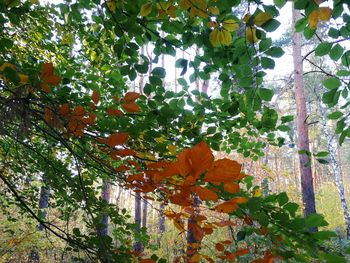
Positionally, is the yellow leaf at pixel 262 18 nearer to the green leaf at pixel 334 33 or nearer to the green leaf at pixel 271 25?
the green leaf at pixel 271 25

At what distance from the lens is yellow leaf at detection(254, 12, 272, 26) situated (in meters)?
0.90

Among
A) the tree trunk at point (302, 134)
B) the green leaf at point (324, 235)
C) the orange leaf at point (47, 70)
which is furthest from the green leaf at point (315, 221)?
the tree trunk at point (302, 134)

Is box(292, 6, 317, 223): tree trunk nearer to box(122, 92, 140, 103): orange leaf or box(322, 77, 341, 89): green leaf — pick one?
box(322, 77, 341, 89): green leaf

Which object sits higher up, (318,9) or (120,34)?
(120,34)

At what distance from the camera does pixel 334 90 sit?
3.92 ft

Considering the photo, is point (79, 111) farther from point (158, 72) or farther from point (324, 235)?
point (324, 235)

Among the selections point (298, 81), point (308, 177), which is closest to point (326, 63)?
point (298, 81)

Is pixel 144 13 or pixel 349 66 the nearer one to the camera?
pixel 144 13

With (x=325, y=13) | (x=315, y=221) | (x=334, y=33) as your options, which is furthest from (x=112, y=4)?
(x=315, y=221)

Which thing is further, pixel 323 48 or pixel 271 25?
pixel 323 48

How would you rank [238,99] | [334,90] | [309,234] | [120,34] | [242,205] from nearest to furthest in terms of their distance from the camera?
[309,234]
[242,205]
[334,90]
[120,34]
[238,99]

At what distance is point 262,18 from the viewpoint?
35.7 inches

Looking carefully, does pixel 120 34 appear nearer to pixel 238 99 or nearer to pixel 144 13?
pixel 144 13

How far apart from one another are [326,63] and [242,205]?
787 inches
